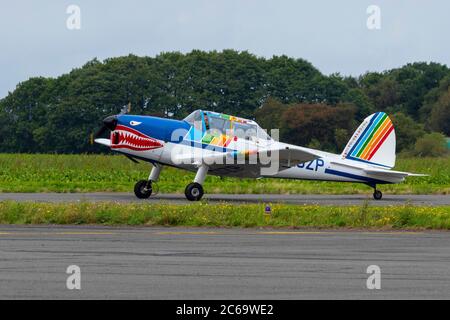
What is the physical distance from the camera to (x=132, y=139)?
91.5 ft

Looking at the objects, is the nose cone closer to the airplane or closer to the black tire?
the airplane

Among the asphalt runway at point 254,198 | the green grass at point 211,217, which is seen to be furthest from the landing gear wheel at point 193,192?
the green grass at point 211,217

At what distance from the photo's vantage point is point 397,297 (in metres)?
11.2

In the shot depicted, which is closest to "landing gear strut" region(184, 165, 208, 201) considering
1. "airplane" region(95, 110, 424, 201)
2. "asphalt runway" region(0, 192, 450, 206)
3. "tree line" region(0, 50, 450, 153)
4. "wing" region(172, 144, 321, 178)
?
"airplane" region(95, 110, 424, 201)

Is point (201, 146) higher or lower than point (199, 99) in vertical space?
lower

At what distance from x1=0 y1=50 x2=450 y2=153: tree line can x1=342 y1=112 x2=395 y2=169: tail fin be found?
3051cm

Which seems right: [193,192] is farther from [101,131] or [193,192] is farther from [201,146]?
[101,131]

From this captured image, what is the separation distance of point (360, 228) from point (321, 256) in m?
5.37

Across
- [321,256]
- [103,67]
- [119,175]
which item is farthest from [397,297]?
[103,67]

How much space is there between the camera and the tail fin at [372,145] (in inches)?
1195

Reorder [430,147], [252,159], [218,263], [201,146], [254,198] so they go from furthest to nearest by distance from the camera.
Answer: [430,147] → [254,198] → [201,146] → [252,159] → [218,263]

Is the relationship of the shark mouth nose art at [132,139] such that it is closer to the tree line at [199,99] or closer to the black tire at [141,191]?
the black tire at [141,191]

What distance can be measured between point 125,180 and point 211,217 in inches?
719

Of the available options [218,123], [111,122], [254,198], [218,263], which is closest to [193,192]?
[218,123]
